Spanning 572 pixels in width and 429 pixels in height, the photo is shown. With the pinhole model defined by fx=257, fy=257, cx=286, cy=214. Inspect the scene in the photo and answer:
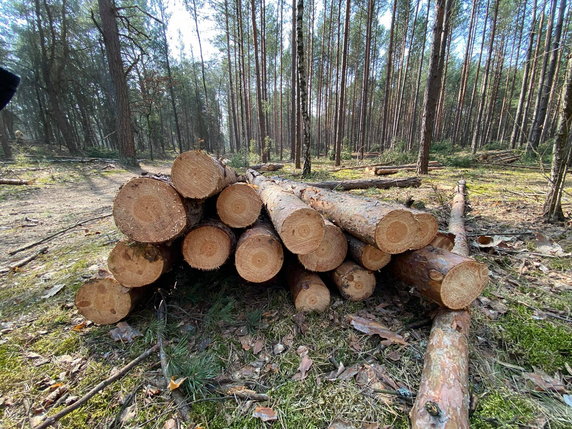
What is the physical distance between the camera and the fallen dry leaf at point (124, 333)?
219cm

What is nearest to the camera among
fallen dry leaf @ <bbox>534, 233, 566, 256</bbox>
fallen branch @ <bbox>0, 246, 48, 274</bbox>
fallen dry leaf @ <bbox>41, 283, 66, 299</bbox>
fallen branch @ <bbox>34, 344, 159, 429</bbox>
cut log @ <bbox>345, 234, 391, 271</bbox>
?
fallen branch @ <bbox>34, 344, 159, 429</bbox>

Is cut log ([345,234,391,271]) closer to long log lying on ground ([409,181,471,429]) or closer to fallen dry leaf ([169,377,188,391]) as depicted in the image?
long log lying on ground ([409,181,471,429])

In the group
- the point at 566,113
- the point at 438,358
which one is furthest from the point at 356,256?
the point at 566,113

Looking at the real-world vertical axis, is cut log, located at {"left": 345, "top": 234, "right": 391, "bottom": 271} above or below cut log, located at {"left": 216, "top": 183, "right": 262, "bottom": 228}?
below

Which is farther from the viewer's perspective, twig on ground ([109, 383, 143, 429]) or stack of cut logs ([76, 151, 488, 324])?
stack of cut logs ([76, 151, 488, 324])

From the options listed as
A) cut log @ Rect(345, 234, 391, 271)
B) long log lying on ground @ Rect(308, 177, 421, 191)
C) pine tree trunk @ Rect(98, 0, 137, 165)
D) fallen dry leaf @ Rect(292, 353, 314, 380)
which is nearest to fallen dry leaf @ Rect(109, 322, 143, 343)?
fallen dry leaf @ Rect(292, 353, 314, 380)

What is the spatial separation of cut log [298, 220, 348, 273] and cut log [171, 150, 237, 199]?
105 cm

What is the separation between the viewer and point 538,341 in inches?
75.8

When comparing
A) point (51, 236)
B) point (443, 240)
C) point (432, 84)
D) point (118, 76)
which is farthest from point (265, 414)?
point (118, 76)

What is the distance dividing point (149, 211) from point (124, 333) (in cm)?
111

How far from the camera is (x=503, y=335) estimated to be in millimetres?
2023

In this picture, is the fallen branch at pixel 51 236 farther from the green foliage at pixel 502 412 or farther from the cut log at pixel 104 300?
the green foliage at pixel 502 412

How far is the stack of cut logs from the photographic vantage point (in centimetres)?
208

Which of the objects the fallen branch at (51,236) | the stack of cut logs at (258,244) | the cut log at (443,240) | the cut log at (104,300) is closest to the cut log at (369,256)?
the stack of cut logs at (258,244)
